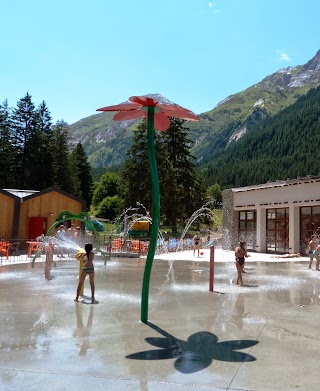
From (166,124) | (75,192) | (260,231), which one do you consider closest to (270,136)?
(75,192)

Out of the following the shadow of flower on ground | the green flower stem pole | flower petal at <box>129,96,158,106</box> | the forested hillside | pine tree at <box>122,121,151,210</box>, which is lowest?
the shadow of flower on ground

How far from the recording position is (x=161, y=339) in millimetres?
6699

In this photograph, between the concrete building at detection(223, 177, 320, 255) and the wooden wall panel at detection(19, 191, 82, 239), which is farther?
the concrete building at detection(223, 177, 320, 255)

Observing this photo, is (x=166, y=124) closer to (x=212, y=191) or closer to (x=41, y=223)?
(x=41, y=223)

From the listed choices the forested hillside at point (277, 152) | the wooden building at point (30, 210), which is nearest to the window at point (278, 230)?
the wooden building at point (30, 210)

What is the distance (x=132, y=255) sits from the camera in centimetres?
2392

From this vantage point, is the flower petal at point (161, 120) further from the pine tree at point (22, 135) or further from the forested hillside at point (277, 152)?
the forested hillside at point (277, 152)

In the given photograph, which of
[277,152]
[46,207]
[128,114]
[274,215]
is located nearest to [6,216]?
[46,207]

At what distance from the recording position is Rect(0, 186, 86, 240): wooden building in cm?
2512

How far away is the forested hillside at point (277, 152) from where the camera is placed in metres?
139

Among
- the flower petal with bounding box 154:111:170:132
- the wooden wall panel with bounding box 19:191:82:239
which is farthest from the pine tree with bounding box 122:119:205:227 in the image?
the flower petal with bounding box 154:111:170:132

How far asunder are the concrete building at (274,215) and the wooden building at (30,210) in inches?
489

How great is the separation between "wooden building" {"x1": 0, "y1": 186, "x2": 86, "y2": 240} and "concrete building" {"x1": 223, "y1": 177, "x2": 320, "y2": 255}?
12.4m

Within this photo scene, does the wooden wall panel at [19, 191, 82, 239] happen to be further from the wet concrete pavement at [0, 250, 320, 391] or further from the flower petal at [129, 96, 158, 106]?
the flower petal at [129, 96, 158, 106]
